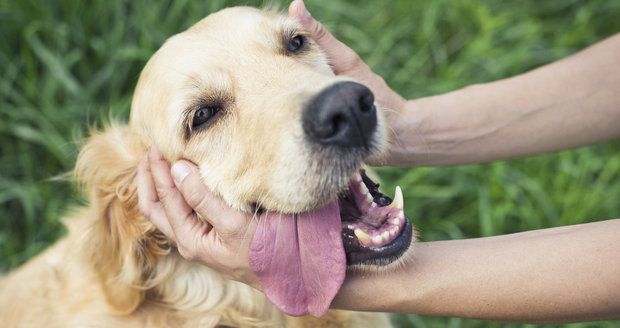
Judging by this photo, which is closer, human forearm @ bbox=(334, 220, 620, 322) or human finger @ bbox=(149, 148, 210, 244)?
human forearm @ bbox=(334, 220, 620, 322)

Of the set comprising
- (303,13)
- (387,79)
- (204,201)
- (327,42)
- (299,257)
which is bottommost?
(387,79)

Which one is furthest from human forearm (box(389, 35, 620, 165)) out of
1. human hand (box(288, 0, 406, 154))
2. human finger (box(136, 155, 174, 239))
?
human finger (box(136, 155, 174, 239))

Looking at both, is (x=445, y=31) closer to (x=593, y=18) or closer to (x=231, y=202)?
(x=593, y=18)

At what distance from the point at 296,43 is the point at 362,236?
91 centimetres

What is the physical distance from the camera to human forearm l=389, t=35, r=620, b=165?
3.04 metres

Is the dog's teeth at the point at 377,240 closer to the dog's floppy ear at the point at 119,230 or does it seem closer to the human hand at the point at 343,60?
the human hand at the point at 343,60

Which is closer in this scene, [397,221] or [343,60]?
[397,221]

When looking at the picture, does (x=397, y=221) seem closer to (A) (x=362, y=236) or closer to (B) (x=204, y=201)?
(A) (x=362, y=236)

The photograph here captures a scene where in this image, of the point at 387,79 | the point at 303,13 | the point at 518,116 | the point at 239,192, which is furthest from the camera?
the point at 387,79

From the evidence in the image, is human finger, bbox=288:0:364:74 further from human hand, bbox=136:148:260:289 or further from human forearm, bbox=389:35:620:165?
human hand, bbox=136:148:260:289

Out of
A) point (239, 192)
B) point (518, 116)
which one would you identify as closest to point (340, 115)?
point (239, 192)

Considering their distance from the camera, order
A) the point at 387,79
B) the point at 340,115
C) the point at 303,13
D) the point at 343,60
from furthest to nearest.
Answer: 1. the point at 387,79
2. the point at 343,60
3. the point at 303,13
4. the point at 340,115

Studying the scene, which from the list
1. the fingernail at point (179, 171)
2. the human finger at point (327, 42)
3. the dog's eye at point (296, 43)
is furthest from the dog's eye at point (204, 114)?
the human finger at point (327, 42)

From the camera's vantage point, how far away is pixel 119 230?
271 centimetres
